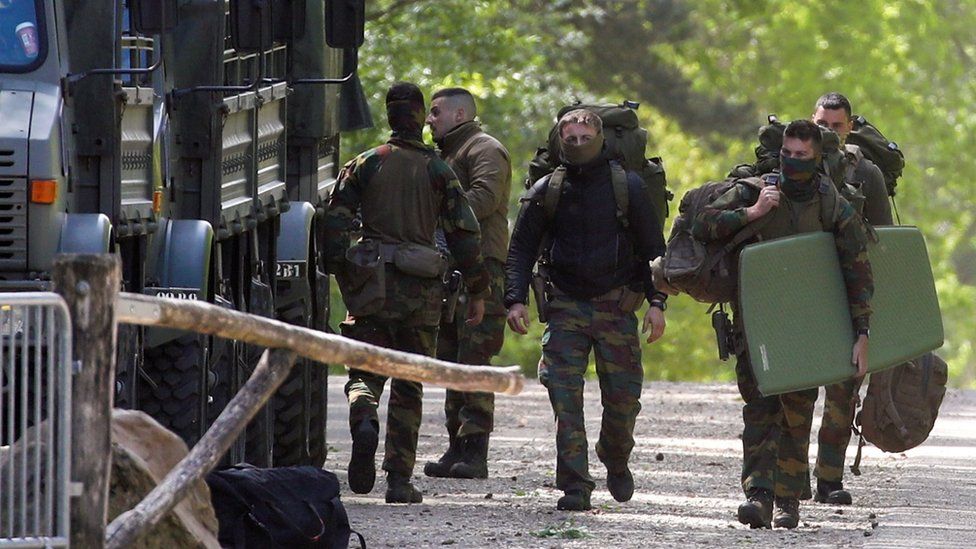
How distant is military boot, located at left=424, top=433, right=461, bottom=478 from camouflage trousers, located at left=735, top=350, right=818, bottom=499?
2578 mm

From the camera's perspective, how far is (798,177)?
35.1ft

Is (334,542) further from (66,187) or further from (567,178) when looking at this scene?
(567,178)

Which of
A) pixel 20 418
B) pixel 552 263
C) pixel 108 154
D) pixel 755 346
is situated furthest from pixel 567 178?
pixel 20 418

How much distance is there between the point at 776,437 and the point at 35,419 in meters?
5.06

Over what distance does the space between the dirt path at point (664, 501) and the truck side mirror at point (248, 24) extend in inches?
84.1

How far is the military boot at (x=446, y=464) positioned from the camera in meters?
13.2

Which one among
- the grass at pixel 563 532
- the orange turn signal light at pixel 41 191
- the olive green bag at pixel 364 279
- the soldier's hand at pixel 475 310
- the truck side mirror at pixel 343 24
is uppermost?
the truck side mirror at pixel 343 24

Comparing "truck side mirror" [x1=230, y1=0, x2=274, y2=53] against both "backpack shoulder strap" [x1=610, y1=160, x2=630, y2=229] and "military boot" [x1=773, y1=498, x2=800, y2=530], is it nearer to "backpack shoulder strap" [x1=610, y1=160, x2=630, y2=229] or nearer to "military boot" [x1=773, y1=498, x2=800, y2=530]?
"backpack shoulder strap" [x1=610, y1=160, x2=630, y2=229]

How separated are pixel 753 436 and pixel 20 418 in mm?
4962

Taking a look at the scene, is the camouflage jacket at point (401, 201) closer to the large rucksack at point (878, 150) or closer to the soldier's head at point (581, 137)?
the soldier's head at point (581, 137)

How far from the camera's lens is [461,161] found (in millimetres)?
13047

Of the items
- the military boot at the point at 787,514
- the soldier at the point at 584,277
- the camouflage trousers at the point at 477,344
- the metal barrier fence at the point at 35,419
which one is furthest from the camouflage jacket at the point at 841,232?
the metal barrier fence at the point at 35,419

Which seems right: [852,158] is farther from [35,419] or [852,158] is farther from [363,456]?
[35,419]

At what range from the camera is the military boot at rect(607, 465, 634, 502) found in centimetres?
1183
